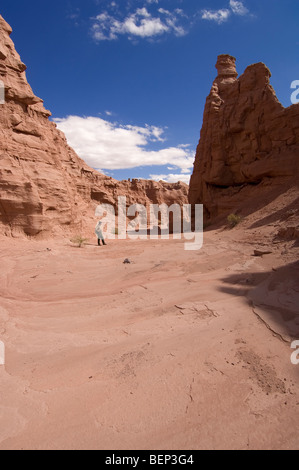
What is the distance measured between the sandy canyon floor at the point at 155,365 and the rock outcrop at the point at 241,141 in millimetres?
11416

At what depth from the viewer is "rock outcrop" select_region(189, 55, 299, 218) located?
13891mm

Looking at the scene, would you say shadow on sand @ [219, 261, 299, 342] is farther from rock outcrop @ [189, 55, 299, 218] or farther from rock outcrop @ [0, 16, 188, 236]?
rock outcrop @ [189, 55, 299, 218]

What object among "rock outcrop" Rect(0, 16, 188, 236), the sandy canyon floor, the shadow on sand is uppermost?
"rock outcrop" Rect(0, 16, 188, 236)

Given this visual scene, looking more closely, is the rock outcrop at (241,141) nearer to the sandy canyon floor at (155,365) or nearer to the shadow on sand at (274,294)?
the shadow on sand at (274,294)

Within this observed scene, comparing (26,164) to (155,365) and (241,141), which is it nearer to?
(155,365)

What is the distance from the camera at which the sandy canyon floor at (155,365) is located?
1571 millimetres

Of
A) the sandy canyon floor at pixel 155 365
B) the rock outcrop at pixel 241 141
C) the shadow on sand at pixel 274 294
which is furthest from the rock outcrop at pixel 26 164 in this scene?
the rock outcrop at pixel 241 141

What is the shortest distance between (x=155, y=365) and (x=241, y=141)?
16740 mm

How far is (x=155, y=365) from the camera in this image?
2234 mm

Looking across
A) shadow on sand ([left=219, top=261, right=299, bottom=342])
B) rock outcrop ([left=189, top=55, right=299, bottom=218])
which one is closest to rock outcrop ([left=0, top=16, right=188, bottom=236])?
shadow on sand ([left=219, top=261, right=299, bottom=342])

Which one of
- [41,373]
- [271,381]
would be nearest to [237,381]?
[271,381]

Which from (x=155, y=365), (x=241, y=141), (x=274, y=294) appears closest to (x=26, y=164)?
(x=274, y=294)

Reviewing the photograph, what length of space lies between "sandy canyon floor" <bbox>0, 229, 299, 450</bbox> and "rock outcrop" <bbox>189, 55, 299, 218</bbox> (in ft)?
37.5
